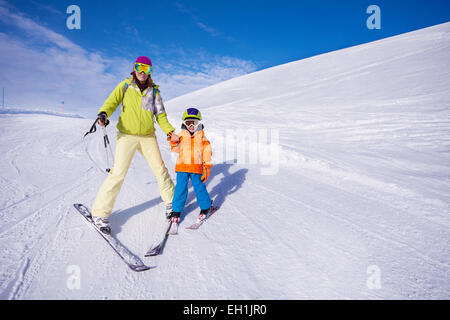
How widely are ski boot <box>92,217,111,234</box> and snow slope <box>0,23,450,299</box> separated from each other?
0.11 metres

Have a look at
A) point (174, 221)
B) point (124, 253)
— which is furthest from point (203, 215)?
point (124, 253)

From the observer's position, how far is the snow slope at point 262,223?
1.89 metres

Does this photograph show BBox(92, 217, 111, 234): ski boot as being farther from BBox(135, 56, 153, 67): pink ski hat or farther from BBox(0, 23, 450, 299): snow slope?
BBox(135, 56, 153, 67): pink ski hat

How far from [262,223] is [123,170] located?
1874 millimetres

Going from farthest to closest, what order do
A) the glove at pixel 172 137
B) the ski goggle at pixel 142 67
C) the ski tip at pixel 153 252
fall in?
the glove at pixel 172 137 → the ski goggle at pixel 142 67 → the ski tip at pixel 153 252

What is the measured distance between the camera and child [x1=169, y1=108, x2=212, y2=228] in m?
2.97

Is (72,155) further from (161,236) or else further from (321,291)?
(321,291)

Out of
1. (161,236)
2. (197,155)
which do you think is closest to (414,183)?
(197,155)

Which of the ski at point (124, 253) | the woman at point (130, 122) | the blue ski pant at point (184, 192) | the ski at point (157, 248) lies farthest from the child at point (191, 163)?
the ski at point (124, 253)

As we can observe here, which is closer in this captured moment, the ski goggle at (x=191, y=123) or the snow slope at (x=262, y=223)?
the snow slope at (x=262, y=223)

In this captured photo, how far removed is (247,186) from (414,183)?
112 inches

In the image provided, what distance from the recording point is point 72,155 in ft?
19.1

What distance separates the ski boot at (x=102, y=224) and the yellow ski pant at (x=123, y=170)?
0.15ft

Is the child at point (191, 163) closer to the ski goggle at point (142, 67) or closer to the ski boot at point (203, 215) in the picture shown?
the ski boot at point (203, 215)
